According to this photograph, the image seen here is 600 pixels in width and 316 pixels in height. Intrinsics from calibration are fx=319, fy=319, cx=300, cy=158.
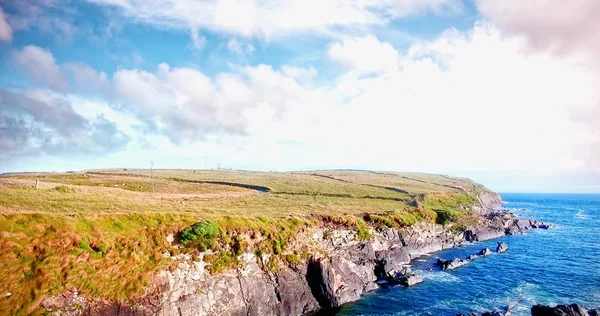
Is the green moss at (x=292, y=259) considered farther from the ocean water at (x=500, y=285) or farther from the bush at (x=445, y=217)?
the bush at (x=445, y=217)

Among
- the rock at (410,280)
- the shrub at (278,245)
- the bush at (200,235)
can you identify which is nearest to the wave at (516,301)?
the rock at (410,280)

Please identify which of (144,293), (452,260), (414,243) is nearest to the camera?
(144,293)

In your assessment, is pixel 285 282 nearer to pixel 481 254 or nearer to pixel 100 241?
pixel 100 241

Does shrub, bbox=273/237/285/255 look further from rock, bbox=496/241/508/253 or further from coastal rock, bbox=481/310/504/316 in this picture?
rock, bbox=496/241/508/253

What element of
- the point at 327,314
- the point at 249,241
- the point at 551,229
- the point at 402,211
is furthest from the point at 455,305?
the point at 551,229

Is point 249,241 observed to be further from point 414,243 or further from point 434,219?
point 434,219

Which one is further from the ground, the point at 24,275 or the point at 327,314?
the point at 24,275
